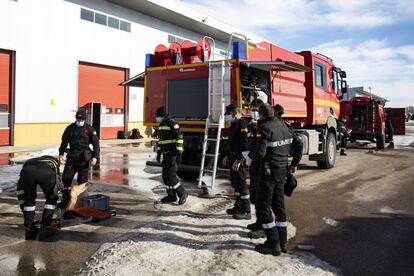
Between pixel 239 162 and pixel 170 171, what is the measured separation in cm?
145

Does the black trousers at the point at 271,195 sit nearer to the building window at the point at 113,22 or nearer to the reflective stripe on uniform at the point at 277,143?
the reflective stripe on uniform at the point at 277,143

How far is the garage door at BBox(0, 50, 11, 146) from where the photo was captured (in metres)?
16.0

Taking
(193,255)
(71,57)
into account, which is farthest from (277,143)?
(71,57)

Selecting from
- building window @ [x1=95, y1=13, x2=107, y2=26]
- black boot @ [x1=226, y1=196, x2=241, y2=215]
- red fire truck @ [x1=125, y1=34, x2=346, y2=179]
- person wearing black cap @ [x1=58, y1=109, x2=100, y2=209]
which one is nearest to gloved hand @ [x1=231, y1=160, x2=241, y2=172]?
black boot @ [x1=226, y1=196, x2=241, y2=215]

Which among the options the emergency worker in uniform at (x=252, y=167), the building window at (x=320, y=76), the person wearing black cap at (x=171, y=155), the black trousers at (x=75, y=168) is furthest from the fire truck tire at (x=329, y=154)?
the black trousers at (x=75, y=168)

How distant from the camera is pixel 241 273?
13.3ft

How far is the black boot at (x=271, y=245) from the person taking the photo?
4.59m

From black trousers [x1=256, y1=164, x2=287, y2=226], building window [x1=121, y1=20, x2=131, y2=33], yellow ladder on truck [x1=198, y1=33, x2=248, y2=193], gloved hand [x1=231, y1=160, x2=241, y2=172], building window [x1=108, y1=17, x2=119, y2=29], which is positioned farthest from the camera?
building window [x1=121, y1=20, x2=131, y2=33]

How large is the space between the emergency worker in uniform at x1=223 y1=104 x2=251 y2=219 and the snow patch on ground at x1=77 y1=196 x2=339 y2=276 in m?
0.36

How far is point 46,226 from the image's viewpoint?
17.2 ft

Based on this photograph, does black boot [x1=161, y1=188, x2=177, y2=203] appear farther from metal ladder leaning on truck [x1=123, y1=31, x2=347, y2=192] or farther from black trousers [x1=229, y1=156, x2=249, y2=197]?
black trousers [x1=229, y1=156, x2=249, y2=197]

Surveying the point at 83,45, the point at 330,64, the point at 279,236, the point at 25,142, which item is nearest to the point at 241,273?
the point at 279,236

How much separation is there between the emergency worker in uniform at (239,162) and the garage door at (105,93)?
14598 millimetres

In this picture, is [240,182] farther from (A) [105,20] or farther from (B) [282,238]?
(A) [105,20]
